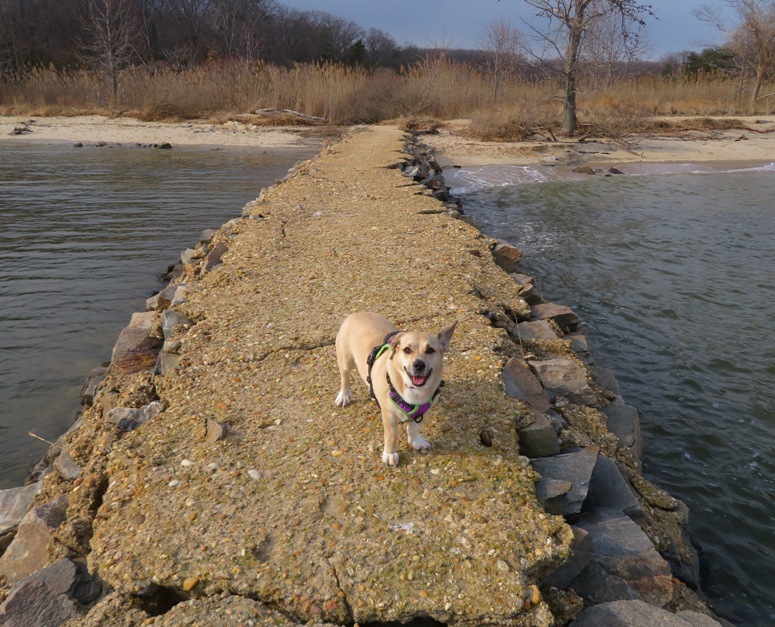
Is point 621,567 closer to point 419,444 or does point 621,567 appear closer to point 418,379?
point 419,444

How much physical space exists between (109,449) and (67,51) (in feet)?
169

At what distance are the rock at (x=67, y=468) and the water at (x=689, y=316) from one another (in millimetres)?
3971

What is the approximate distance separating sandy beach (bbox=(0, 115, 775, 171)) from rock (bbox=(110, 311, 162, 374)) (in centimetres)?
1436

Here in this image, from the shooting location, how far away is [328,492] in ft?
9.80

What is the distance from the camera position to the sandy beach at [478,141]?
19.1m

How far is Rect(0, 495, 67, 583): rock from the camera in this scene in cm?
289

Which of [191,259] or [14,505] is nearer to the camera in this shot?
[14,505]

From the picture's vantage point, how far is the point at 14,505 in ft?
11.7

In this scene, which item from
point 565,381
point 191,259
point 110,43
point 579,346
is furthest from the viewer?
point 110,43

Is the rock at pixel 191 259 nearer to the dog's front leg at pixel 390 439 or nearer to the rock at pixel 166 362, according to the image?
the rock at pixel 166 362

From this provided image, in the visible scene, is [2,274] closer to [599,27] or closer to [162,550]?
[162,550]

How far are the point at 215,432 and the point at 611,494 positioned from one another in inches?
94.6

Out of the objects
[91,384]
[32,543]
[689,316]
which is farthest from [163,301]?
[689,316]

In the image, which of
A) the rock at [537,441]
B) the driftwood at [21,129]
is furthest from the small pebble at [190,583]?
the driftwood at [21,129]
